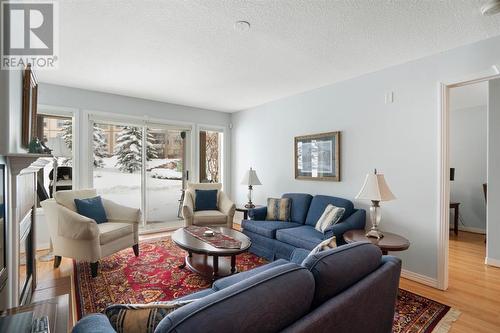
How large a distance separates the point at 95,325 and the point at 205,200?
3.46 meters

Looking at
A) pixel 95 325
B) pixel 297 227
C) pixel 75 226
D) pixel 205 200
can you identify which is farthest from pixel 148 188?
pixel 95 325

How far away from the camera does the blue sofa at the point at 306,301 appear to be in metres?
0.77

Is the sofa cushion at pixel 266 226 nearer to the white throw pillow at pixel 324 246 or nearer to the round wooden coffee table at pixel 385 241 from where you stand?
the round wooden coffee table at pixel 385 241

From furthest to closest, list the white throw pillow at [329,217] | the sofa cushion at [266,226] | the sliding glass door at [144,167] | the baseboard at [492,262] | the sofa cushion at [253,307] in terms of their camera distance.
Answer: the sliding glass door at [144,167], the sofa cushion at [266,226], the baseboard at [492,262], the white throw pillow at [329,217], the sofa cushion at [253,307]

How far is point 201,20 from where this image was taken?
84.1 inches

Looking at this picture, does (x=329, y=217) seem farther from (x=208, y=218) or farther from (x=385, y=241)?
(x=208, y=218)

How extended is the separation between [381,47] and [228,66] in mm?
1689

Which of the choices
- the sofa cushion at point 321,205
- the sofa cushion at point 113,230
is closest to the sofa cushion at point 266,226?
the sofa cushion at point 321,205

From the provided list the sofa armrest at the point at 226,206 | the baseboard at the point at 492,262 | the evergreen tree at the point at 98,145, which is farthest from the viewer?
the evergreen tree at the point at 98,145

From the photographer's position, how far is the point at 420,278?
282 centimetres

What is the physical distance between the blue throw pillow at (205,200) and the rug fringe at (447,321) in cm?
324

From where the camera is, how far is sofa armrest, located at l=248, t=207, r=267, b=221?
154 inches

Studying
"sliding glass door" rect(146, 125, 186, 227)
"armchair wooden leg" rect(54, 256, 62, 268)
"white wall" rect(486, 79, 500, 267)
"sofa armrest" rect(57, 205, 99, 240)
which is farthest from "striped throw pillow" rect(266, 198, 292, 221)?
"armchair wooden leg" rect(54, 256, 62, 268)

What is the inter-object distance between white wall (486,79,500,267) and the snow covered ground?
4948 millimetres
